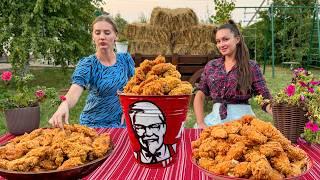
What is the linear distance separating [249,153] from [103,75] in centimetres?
168

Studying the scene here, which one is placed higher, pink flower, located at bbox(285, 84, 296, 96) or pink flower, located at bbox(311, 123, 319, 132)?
pink flower, located at bbox(285, 84, 296, 96)

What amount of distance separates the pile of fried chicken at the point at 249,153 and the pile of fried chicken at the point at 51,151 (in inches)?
13.4

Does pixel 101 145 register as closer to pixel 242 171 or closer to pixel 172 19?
pixel 242 171

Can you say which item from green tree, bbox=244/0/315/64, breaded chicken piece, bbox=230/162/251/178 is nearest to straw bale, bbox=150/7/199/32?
breaded chicken piece, bbox=230/162/251/178

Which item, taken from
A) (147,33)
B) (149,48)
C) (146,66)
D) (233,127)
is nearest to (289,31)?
(147,33)

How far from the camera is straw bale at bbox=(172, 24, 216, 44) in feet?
25.9

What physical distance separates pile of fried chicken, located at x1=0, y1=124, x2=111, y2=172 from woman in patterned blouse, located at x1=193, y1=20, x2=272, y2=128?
145 centimetres

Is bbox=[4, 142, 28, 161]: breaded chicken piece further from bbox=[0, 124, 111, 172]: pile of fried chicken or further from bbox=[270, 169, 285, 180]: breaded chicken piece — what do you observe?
bbox=[270, 169, 285, 180]: breaded chicken piece

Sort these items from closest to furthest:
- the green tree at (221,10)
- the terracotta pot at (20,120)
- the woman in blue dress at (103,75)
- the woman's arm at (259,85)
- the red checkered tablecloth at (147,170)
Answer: the red checkered tablecloth at (147,170) → the terracotta pot at (20,120) → the woman in blue dress at (103,75) → the woman's arm at (259,85) → the green tree at (221,10)

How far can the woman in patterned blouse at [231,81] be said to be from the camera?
8.89 feet

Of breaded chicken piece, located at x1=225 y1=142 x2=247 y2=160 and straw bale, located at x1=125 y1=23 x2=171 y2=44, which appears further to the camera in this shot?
straw bale, located at x1=125 y1=23 x2=171 y2=44

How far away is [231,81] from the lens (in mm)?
2748

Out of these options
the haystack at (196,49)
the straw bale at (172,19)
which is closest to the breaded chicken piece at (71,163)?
the haystack at (196,49)

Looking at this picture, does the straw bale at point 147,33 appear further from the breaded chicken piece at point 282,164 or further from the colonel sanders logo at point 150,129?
the breaded chicken piece at point 282,164
